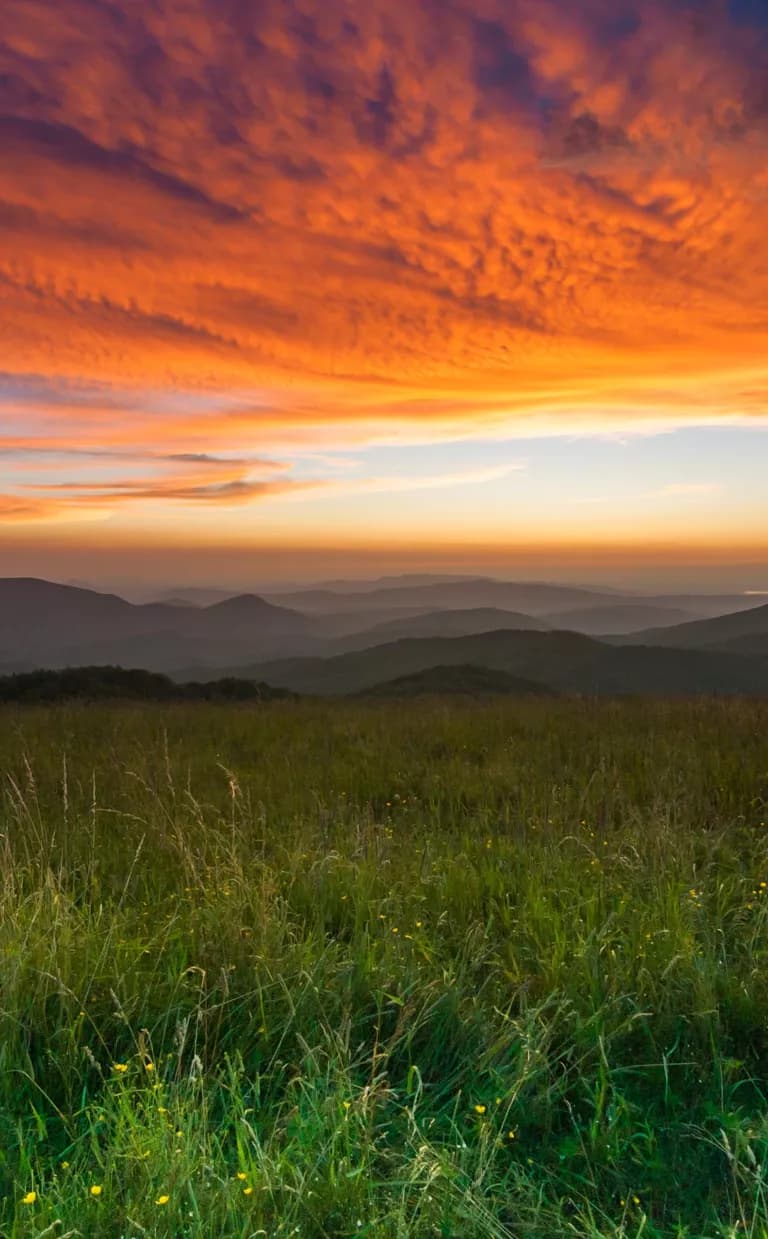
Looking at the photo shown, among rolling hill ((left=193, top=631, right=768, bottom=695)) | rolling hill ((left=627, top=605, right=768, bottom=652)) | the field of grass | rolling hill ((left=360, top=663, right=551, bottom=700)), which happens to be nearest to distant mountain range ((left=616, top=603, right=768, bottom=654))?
rolling hill ((left=627, top=605, right=768, bottom=652))

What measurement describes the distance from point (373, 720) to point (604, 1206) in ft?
33.7

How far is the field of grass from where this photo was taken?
2307 millimetres

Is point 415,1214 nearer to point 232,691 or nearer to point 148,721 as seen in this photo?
point 148,721

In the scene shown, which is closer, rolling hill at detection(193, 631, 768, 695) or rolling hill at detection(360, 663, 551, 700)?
rolling hill at detection(360, 663, 551, 700)

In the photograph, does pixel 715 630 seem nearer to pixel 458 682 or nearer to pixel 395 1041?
pixel 458 682

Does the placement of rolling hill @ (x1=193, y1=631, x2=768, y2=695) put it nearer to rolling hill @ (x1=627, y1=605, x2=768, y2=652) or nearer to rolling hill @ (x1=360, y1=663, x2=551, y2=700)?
rolling hill @ (x1=360, y1=663, x2=551, y2=700)

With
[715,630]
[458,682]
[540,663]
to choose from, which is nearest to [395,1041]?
[458,682]

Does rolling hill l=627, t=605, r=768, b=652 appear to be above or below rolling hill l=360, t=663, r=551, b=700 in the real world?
below

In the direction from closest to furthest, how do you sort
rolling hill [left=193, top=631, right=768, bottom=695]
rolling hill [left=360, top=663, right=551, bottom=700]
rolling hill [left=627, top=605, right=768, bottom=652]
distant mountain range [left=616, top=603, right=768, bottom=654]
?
rolling hill [left=360, top=663, right=551, bottom=700] < rolling hill [left=193, top=631, right=768, bottom=695] < distant mountain range [left=616, top=603, right=768, bottom=654] < rolling hill [left=627, top=605, right=768, bottom=652]

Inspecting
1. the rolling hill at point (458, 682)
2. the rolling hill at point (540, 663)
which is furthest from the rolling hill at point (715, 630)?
the rolling hill at point (458, 682)

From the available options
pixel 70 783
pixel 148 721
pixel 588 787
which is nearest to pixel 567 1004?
pixel 588 787

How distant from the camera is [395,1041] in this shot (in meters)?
2.95

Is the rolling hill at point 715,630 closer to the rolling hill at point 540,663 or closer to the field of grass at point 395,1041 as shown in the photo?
the rolling hill at point 540,663

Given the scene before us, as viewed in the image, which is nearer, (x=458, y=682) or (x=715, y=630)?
(x=458, y=682)
